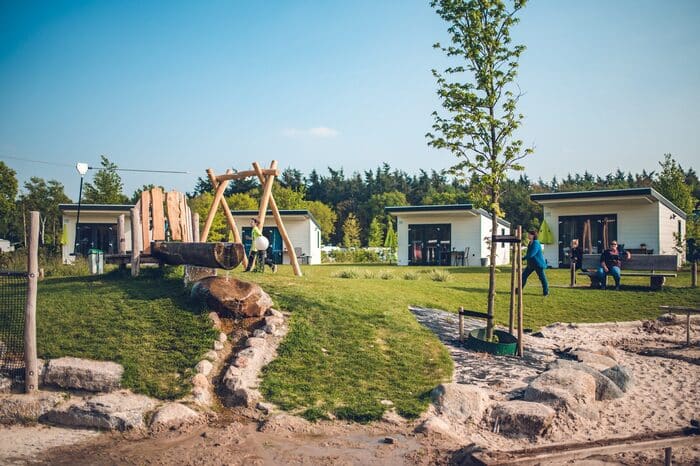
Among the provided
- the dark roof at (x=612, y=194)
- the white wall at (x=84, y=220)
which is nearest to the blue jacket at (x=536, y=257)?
the dark roof at (x=612, y=194)

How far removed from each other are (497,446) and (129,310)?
19.8ft

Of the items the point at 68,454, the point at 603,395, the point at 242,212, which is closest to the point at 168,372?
the point at 68,454

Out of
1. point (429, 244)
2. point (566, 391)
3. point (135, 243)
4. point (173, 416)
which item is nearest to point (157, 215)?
point (135, 243)

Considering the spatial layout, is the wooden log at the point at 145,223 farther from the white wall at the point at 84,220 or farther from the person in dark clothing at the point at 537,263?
the white wall at the point at 84,220

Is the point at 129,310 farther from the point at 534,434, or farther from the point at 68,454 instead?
the point at 534,434

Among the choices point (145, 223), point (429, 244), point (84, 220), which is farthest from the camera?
point (429, 244)

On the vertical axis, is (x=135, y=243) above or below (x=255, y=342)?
above

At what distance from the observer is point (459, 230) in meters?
30.4

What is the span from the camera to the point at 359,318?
9469mm

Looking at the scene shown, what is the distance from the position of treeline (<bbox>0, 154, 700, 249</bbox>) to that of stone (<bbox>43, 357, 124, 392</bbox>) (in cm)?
635

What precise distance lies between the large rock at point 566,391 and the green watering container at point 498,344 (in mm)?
1452

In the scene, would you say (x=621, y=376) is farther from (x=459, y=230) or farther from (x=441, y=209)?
(x=459, y=230)

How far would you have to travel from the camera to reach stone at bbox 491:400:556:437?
6.14 m

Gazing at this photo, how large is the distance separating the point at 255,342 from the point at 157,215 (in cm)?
476
